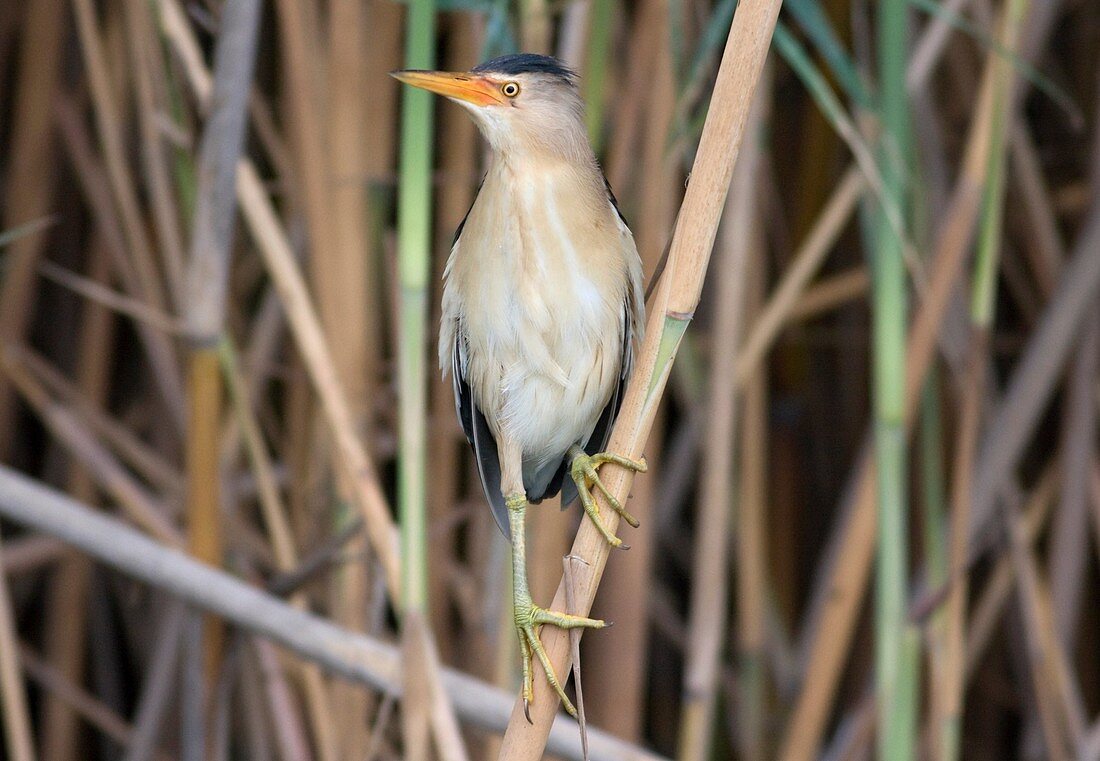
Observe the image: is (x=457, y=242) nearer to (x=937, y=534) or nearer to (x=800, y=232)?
(x=937, y=534)

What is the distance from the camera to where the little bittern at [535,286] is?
90cm

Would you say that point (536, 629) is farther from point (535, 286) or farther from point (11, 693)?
point (11, 693)

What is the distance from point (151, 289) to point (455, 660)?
576mm

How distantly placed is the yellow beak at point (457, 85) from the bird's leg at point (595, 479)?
0.88 feet

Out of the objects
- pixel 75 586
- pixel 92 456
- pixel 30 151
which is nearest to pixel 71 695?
pixel 75 586

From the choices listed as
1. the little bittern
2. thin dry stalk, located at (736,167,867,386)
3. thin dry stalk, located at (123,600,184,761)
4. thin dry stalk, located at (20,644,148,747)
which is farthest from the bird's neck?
thin dry stalk, located at (20,644,148,747)

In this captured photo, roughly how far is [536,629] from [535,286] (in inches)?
10.1

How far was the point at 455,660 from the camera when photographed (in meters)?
1.51

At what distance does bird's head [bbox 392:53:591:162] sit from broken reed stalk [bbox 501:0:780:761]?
0.82 feet

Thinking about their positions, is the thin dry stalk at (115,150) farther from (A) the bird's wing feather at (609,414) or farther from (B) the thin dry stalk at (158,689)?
(A) the bird's wing feather at (609,414)

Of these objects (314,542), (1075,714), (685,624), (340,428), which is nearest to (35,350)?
(314,542)

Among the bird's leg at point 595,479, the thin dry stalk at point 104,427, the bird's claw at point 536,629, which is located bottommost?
the thin dry stalk at point 104,427

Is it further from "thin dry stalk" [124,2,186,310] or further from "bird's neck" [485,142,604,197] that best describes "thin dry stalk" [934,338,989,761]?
"thin dry stalk" [124,2,186,310]

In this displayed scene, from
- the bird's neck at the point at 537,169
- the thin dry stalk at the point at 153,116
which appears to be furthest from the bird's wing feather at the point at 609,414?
the thin dry stalk at the point at 153,116
